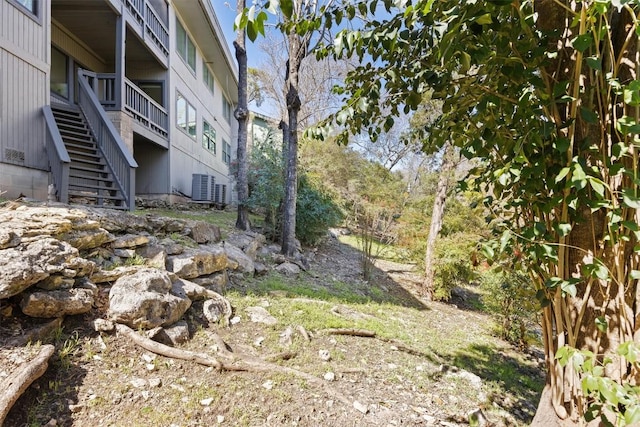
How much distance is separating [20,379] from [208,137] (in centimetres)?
1449

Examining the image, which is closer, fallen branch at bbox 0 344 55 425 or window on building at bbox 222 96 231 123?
fallen branch at bbox 0 344 55 425

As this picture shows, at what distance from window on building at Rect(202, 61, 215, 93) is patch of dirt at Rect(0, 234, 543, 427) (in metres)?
13.9

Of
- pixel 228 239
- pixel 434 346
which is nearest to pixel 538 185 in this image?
pixel 434 346

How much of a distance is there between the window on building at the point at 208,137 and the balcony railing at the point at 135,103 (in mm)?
4085

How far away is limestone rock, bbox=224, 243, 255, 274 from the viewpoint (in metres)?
A: 5.26

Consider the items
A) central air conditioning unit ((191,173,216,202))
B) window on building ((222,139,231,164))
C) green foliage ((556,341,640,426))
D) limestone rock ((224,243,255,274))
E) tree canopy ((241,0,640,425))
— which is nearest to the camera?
green foliage ((556,341,640,426))

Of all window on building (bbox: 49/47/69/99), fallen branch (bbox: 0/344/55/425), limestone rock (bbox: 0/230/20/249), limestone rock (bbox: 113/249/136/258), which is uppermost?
window on building (bbox: 49/47/69/99)

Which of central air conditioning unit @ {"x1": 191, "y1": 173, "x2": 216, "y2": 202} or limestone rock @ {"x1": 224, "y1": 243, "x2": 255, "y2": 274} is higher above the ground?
central air conditioning unit @ {"x1": 191, "y1": 173, "x2": 216, "y2": 202}

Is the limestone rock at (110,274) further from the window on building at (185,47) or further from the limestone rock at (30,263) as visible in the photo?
the window on building at (185,47)

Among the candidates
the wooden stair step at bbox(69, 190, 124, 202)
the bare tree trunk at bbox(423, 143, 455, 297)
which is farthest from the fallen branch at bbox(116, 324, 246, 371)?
the bare tree trunk at bbox(423, 143, 455, 297)

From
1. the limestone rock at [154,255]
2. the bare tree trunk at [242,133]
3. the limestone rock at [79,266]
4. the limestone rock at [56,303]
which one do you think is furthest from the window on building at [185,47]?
the limestone rock at [56,303]

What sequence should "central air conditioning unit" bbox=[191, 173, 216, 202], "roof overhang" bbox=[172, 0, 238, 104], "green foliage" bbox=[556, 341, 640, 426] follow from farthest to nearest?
"central air conditioning unit" bbox=[191, 173, 216, 202]
"roof overhang" bbox=[172, 0, 238, 104]
"green foliage" bbox=[556, 341, 640, 426]

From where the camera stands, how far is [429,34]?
1.53m

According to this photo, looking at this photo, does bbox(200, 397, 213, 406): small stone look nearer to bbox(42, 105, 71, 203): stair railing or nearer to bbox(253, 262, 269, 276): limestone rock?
bbox(253, 262, 269, 276): limestone rock
